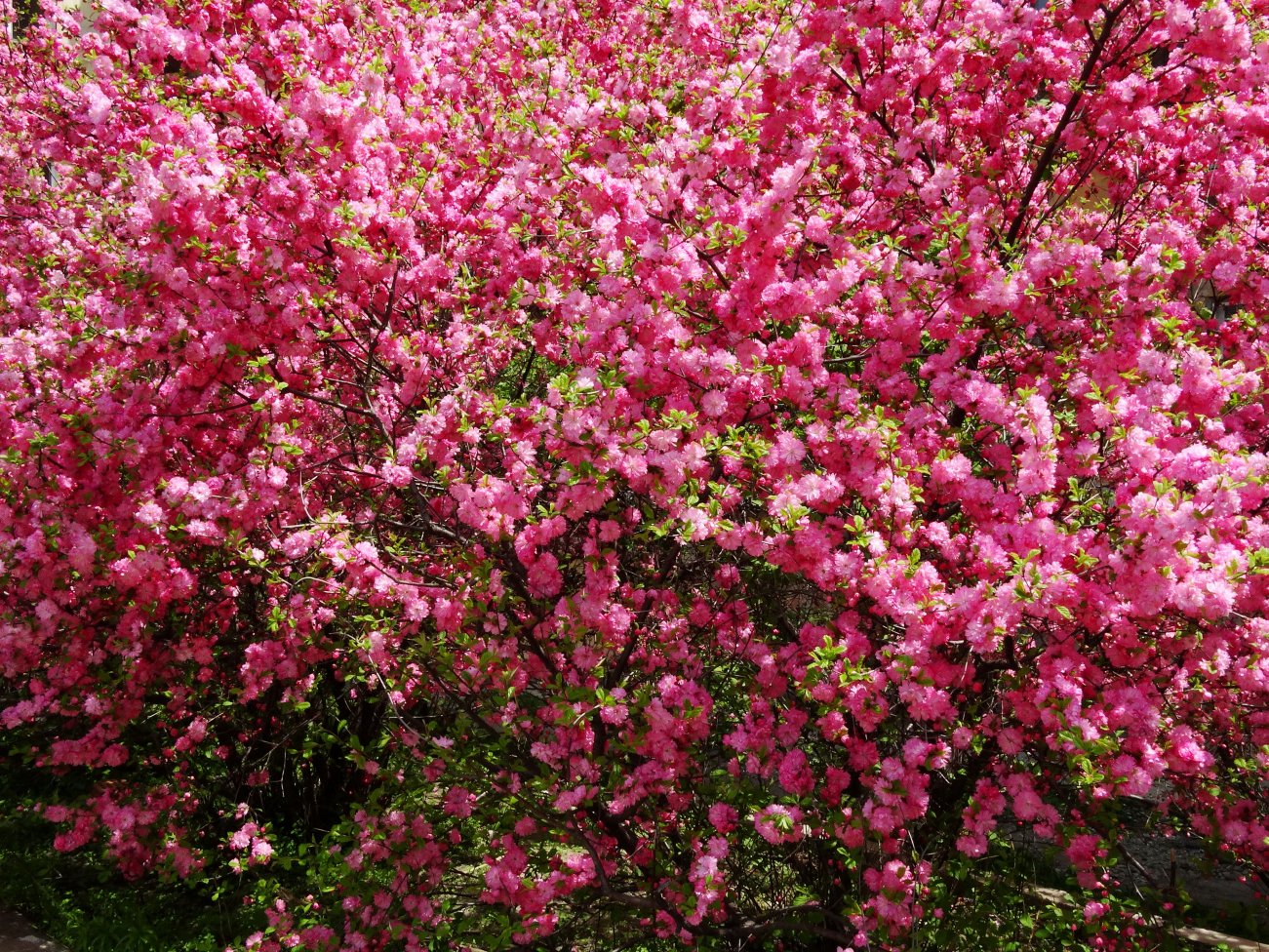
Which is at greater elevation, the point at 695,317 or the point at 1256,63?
the point at 1256,63

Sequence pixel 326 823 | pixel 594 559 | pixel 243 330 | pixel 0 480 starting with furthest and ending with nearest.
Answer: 1. pixel 326 823
2. pixel 0 480
3. pixel 243 330
4. pixel 594 559

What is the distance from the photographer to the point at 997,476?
3.40m

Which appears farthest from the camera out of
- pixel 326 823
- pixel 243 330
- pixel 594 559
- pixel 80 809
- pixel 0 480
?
pixel 326 823

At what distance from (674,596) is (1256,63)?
3265 millimetres

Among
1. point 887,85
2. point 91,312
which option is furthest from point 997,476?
point 91,312

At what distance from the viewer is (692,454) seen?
3.03 m

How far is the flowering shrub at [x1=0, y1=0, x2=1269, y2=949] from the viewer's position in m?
3.00

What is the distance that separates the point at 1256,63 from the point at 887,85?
4.76ft

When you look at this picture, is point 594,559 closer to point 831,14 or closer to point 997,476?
point 997,476

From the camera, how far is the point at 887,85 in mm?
3971

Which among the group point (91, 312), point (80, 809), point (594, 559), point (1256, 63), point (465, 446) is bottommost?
point (80, 809)

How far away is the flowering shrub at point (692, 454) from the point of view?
2998mm

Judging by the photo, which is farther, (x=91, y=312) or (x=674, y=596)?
(x=91, y=312)

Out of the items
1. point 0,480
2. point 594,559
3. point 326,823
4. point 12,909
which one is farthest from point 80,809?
point 594,559
